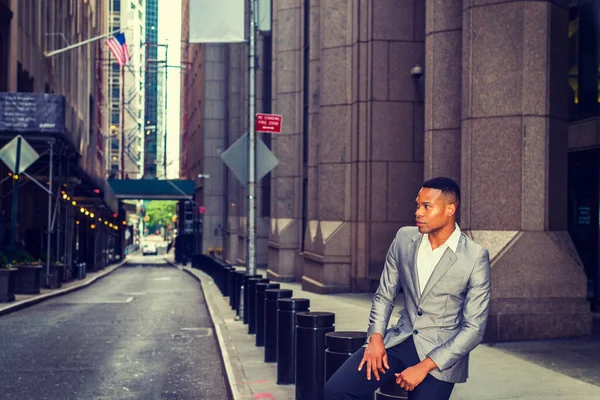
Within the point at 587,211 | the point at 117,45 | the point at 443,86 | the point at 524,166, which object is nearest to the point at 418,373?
the point at 524,166

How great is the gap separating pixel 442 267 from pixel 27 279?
70.5ft

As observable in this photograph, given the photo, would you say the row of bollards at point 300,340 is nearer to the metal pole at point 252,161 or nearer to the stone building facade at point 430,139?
the metal pole at point 252,161

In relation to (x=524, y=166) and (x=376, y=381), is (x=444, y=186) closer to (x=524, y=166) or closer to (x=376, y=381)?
(x=376, y=381)

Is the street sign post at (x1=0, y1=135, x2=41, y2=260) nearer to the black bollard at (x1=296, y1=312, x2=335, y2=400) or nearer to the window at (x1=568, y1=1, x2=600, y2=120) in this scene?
the window at (x1=568, y1=1, x2=600, y2=120)

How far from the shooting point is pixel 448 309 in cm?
467

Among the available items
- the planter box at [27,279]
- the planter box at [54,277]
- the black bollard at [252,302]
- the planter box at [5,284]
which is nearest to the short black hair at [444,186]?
the black bollard at [252,302]

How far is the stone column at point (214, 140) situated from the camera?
65.2 metres

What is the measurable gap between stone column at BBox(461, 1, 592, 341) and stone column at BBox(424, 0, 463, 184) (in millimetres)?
1773

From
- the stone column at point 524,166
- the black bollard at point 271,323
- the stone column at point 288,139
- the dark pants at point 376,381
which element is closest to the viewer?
the dark pants at point 376,381

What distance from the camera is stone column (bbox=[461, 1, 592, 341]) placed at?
12.4 metres

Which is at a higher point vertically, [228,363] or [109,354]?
[228,363]

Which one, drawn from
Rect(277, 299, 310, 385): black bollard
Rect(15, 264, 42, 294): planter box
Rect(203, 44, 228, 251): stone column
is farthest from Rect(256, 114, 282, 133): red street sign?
Rect(203, 44, 228, 251): stone column

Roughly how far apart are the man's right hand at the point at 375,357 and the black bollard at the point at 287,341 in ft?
15.0

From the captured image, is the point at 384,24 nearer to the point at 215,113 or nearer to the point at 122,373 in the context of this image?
the point at 122,373
